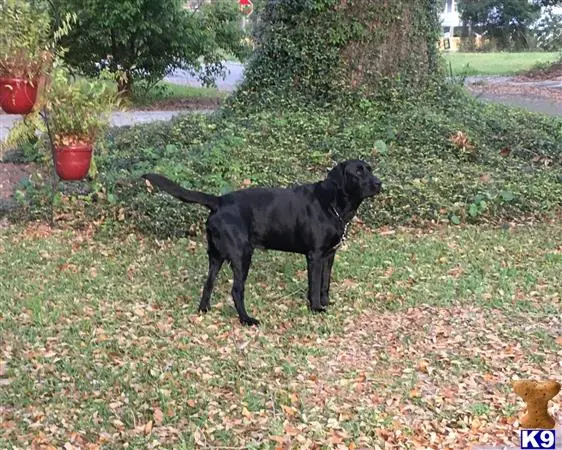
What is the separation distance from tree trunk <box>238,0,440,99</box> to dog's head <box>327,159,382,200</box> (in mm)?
5417

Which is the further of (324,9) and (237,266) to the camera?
(324,9)

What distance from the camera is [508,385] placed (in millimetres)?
4375

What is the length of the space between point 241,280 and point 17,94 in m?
2.41

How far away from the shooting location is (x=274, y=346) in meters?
4.86

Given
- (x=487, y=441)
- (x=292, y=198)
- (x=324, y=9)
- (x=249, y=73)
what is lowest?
(x=487, y=441)

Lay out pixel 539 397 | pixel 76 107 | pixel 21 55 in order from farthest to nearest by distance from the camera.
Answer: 1. pixel 76 107
2. pixel 21 55
3. pixel 539 397

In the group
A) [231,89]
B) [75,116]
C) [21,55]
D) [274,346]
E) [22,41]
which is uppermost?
[22,41]

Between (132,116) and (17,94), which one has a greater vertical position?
(17,94)

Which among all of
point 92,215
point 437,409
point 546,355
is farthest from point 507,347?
point 92,215

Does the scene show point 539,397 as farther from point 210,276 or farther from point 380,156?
point 380,156

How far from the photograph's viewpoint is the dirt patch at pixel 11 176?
872 cm

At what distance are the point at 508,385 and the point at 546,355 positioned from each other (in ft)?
1.76

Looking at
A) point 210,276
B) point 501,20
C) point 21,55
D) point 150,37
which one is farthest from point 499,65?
point 210,276

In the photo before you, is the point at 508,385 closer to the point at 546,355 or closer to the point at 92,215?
the point at 546,355
